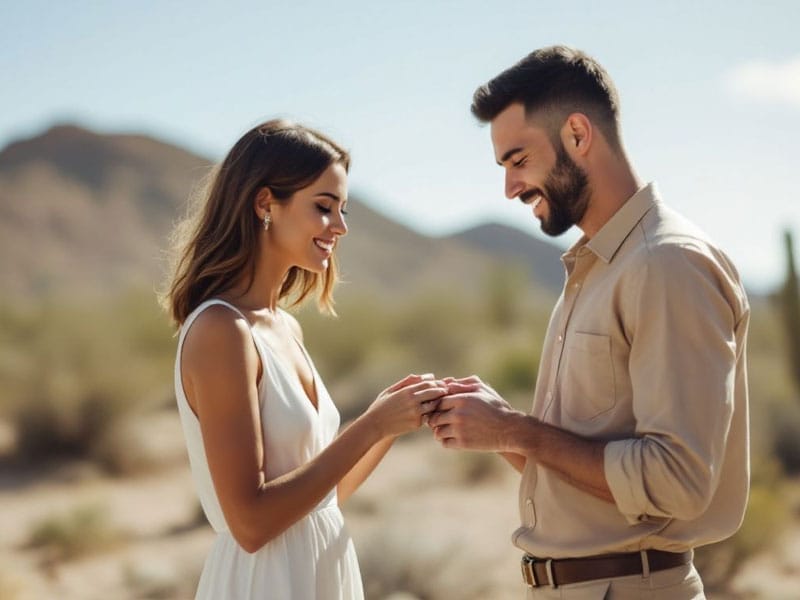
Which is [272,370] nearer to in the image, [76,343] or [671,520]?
[671,520]

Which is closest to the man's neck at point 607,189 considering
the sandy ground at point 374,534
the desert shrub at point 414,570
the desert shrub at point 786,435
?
the sandy ground at point 374,534

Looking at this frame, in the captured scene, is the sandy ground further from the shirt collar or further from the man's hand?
the shirt collar

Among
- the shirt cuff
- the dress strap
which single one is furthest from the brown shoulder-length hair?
the shirt cuff

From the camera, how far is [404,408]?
308 cm

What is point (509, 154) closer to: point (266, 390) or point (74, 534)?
point (266, 390)

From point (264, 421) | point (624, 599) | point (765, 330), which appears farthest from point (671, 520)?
point (765, 330)

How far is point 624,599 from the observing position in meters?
2.71

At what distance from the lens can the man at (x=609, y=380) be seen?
255cm

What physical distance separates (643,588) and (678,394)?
0.56m

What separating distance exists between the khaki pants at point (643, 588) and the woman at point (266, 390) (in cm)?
68

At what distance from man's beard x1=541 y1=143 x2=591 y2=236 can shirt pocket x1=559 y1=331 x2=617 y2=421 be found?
1.17 ft

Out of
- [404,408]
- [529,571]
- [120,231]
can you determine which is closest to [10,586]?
[404,408]

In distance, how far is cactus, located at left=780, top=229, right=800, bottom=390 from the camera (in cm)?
1334

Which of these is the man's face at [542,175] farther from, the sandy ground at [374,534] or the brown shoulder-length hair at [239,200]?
the sandy ground at [374,534]
